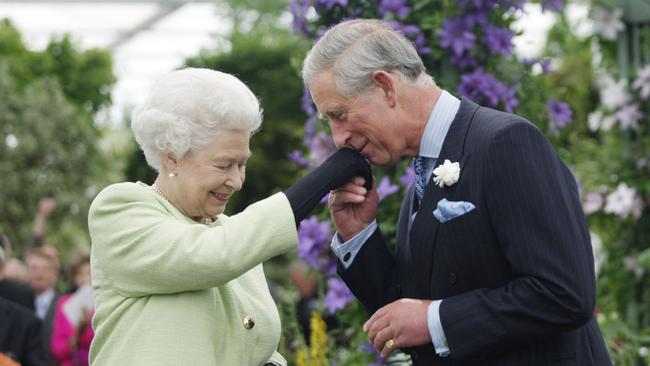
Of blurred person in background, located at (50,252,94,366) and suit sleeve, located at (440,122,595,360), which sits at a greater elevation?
suit sleeve, located at (440,122,595,360)

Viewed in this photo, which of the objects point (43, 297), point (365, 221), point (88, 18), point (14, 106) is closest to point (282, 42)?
point (14, 106)

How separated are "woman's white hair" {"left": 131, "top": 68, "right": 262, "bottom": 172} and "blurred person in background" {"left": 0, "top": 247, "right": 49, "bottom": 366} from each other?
3774mm

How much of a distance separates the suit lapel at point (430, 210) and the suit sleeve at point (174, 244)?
33cm

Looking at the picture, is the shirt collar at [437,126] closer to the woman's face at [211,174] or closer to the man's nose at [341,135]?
the man's nose at [341,135]

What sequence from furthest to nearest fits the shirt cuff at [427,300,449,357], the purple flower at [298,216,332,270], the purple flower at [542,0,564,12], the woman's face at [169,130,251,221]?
1. the purple flower at [542,0,564,12]
2. the purple flower at [298,216,332,270]
3. the woman's face at [169,130,251,221]
4. the shirt cuff at [427,300,449,357]

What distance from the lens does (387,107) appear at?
8.46ft

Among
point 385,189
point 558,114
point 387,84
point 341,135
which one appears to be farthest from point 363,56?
point 558,114

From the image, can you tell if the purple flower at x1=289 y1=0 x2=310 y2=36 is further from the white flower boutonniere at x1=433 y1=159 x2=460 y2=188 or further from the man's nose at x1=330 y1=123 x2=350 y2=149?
the white flower boutonniere at x1=433 y1=159 x2=460 y2=188

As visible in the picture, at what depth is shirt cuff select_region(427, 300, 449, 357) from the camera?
2.39m

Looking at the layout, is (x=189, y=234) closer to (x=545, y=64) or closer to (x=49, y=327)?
(x=545, y=64)

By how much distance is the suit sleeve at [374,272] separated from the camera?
9.17 ft

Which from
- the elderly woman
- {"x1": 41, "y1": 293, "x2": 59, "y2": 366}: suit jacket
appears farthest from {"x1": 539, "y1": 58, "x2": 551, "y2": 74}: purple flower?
{"x1": 41, "y1": 293, "x2": 59, "y2": 366}: suit jacket

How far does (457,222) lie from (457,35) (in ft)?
6.04

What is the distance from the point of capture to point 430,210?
8.21 feet
